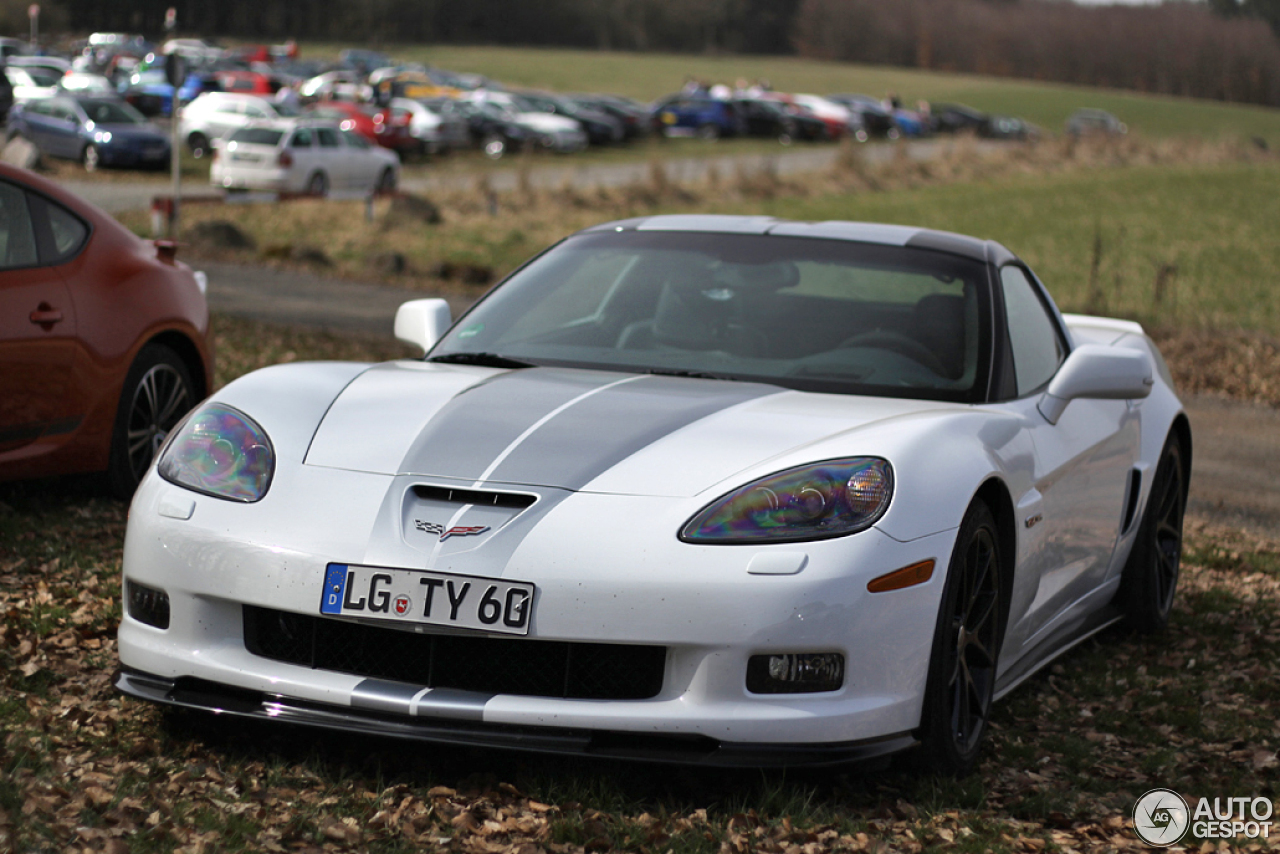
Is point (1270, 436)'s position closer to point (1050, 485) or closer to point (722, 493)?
point (1050, 485)

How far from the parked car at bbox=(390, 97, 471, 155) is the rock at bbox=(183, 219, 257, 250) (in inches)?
875

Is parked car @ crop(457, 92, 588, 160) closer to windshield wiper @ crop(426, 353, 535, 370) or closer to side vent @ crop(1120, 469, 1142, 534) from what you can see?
side vent @ crop(1120, 469, 1142, 534)

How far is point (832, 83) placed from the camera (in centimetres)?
9756

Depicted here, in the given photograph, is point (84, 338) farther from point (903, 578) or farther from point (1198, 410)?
point (1198, 410)

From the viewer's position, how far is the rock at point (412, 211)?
24.1 m

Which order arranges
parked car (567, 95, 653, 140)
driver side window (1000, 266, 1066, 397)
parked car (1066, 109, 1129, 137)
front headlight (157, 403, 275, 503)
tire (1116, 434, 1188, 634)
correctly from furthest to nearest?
parked car (1066, 109, 1129, 137) < parked car (567, 95, 653, 140) < tire (1116, 434, 1188, 634) < driver side window (1000, 266, 1066, 397) < front headlight (157, 403, 275, 503)

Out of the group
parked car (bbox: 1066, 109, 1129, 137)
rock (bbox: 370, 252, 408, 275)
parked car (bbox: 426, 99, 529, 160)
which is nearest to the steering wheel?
rock (bbox: 370, 252, 408, 275)

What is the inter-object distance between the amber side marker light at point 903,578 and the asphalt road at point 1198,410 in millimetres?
5230

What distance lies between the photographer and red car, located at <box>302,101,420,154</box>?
41.2 meters

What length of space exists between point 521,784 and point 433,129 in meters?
40.4

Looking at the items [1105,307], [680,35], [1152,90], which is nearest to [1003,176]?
[1105,307]

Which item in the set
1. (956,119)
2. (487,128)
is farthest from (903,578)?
(956,119)

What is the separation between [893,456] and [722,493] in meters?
0.47

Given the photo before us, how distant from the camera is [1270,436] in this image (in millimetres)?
11180
